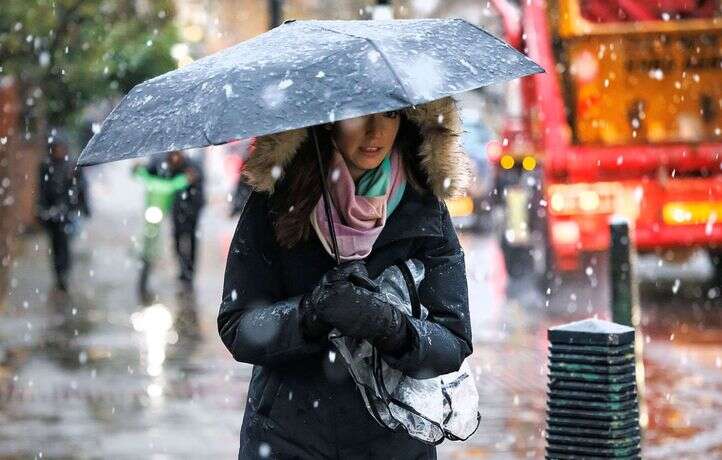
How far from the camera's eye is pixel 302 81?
11.8 feet

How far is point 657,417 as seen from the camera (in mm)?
9039

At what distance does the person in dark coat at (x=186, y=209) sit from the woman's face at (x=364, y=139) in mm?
13283

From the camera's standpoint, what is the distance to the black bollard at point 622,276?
7324mm

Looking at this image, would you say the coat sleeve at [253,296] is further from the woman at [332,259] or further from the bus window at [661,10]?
the bus window at [661,10]

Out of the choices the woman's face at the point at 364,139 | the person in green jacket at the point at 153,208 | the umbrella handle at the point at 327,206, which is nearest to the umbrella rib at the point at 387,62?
the woman's face at the point at 364,139

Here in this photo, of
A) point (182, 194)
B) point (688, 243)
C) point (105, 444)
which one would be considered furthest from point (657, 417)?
point (182, 194)

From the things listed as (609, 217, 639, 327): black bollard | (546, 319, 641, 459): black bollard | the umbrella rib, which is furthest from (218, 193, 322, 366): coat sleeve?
(609, 217, 639, 327): black bollard

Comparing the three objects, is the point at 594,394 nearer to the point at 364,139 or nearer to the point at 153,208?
the point at 364,139

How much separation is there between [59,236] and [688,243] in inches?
273

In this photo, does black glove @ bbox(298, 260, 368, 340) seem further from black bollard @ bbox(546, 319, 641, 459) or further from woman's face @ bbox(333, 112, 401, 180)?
black bollard @ bbox(546, 319, 641, 459)

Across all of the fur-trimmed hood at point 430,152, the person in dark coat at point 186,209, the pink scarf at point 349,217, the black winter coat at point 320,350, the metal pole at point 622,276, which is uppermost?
the fur-trimmed hood at point 430,152

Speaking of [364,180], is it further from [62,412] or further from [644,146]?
[644,146]

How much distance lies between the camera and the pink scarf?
12.2ft

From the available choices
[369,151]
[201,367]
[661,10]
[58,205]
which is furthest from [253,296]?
[58,205]
